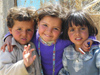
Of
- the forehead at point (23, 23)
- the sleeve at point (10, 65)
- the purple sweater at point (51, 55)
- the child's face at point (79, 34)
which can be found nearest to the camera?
the sleeve at point (10, 65)

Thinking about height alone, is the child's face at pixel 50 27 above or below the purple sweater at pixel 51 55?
above

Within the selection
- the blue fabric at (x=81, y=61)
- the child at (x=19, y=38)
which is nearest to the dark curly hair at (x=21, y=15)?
the child at (x=19, y=38)

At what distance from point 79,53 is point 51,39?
0.43 meters

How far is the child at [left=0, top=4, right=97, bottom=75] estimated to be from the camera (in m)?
1.83

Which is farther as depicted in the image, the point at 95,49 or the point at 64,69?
the point at 64,69

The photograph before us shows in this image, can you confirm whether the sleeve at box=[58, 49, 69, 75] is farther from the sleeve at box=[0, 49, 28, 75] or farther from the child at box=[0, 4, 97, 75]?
the sleeve at box=[0, 49, 28, 75]

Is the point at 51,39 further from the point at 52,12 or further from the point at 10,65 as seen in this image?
the point at 10,65

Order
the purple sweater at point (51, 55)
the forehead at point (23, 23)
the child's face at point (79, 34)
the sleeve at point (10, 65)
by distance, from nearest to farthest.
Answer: the sleeve at point (10, 65) → the child's face at point (79, 34) → the forehead at point (23, 23) → the purple sweater at point (51, 55)

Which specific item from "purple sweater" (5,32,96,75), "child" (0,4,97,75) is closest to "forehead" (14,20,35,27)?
"child" (0,4,97,75)

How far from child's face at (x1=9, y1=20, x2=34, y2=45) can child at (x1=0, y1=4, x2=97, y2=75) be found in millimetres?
158

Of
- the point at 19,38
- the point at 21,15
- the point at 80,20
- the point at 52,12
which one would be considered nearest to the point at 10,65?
the point at 19,38

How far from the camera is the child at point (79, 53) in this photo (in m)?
1.67

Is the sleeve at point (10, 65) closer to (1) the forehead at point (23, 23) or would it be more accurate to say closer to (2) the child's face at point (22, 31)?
(2) the child's face at point (22, 31)

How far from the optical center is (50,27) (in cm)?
181
